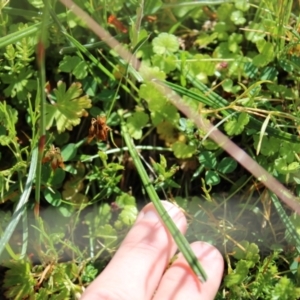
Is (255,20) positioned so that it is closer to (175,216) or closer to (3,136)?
(175,216)

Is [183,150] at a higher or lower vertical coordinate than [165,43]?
lower

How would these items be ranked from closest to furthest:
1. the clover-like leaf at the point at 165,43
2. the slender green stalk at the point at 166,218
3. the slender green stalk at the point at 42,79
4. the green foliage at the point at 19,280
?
the slender green stalk at the point at 42,79 → the slender green stalk at the point at 166,218 → the green foliage at the point at 19,280 → the clover-like leaf at the point at 165,43

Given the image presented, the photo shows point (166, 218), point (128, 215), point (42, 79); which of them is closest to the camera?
point (42, 79)

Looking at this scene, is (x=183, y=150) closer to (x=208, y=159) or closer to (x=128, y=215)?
(x=208, y=159)

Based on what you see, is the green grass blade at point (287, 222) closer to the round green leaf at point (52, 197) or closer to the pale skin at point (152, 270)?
the pale skin at point (152, 270)

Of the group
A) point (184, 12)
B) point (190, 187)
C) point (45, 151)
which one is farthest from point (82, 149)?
point (184, 12)

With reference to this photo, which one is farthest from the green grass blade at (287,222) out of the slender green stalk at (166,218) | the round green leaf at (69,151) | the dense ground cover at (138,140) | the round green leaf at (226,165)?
the round green leaf at (69,151)

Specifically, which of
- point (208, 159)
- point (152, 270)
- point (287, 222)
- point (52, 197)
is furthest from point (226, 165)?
point (52, 197)
